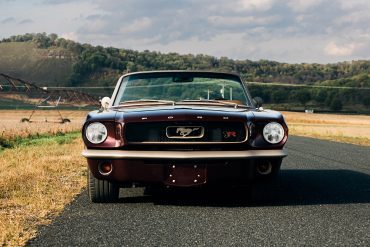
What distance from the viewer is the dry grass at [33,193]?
5039 millimetres

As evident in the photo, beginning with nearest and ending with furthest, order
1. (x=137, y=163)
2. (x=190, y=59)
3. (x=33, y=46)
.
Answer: (x=137, y=163) → (x=190, y=59) → (x=33, y=46)

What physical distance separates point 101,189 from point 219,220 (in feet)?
4.72

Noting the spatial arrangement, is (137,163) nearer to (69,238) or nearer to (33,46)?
(69,238)

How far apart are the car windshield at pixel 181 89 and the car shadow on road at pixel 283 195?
1115 millimetres

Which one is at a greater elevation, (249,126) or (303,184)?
(249,126)

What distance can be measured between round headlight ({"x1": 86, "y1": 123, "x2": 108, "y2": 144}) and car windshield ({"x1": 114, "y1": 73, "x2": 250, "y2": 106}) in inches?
44.0

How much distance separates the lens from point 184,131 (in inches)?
235

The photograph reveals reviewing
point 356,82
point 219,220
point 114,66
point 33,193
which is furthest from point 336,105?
point 219,220

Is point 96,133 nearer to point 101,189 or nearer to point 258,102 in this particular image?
point 101,189

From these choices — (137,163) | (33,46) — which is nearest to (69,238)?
(137,163)

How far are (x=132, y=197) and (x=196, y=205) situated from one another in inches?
36.6

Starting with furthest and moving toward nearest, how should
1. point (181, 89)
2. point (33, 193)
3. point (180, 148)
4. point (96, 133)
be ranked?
point (181, 89) → point (33, 193) → point (96, 133) → point (180, 148)

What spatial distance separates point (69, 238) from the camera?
4766 mm

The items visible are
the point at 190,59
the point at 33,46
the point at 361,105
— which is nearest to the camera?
the point at 361,105
